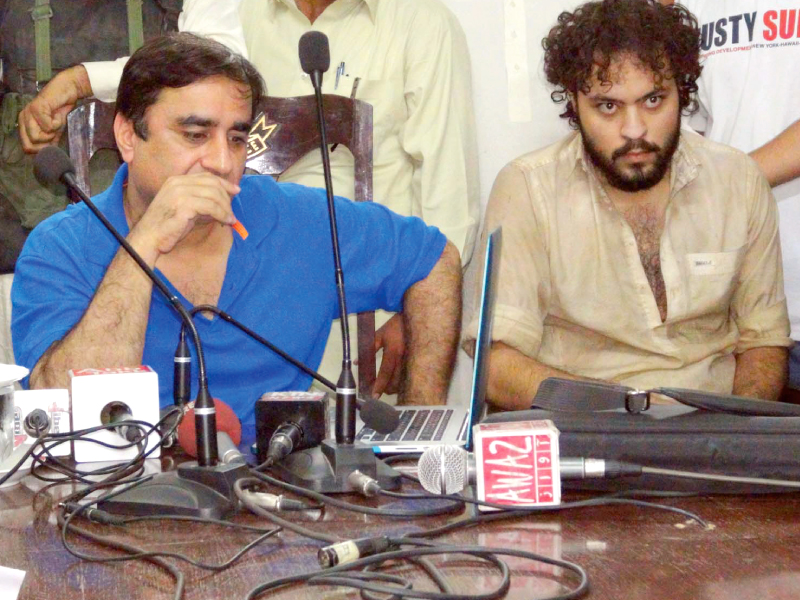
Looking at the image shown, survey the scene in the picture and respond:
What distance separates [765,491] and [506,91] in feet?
7.20

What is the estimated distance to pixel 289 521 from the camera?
854mm

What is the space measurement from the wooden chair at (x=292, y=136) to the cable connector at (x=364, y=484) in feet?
3.00

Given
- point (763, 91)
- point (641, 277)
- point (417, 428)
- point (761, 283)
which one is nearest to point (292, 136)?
point (641, 277)

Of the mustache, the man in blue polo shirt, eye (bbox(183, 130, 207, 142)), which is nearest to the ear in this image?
the man in blue polo shirt

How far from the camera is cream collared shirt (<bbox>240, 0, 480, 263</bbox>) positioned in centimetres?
252

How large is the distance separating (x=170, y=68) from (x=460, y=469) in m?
1.02

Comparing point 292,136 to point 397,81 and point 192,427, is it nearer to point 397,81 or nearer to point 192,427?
point 397,81

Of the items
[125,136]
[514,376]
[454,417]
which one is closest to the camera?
[454,417]

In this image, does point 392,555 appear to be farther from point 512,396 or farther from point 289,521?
point 512,396

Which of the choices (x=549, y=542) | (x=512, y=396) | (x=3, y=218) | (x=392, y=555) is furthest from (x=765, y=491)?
(x=3, y=218)

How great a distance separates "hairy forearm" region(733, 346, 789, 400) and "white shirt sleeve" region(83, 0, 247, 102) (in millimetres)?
1366

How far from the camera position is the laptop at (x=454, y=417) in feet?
3.13

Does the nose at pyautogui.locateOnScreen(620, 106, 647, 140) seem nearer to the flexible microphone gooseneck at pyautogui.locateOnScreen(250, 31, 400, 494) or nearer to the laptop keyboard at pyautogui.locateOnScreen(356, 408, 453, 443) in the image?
the laptop keyboard at pyautogui.locateOnScreen(356, 408, 453, 443)

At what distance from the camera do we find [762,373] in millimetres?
2029
